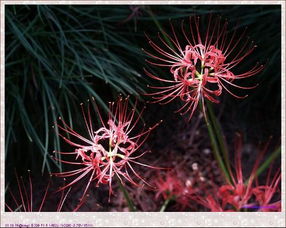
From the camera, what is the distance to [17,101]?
0.91m

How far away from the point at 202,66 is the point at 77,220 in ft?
1.05

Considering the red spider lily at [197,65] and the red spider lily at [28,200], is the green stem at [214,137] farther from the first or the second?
the red spider lily at [28,200]

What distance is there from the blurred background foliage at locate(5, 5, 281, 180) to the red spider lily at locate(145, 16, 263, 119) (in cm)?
17

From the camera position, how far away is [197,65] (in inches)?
22.5

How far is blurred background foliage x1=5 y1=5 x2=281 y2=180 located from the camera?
0.86m

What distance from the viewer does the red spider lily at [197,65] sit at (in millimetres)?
566

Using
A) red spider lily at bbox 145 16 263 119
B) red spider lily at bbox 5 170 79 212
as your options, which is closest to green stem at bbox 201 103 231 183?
red spider lily at bbox 145 16 263 119

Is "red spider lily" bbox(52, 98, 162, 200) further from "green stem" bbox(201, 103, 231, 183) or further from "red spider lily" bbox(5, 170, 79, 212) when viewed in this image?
"green stem" bbox(201, 103, 231, 183)

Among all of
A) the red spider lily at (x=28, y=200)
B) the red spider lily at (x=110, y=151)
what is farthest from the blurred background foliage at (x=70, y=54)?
the red spider lily at (x=110, y=151)

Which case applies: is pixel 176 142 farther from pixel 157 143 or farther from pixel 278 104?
pixel 278 104

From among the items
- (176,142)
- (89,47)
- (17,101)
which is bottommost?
(176,142)

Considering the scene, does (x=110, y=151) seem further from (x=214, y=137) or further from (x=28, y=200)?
(x=214, y=137)

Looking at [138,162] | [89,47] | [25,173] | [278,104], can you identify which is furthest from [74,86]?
[278,104]

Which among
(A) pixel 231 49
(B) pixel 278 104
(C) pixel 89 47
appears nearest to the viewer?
(A) pixel 231 49
